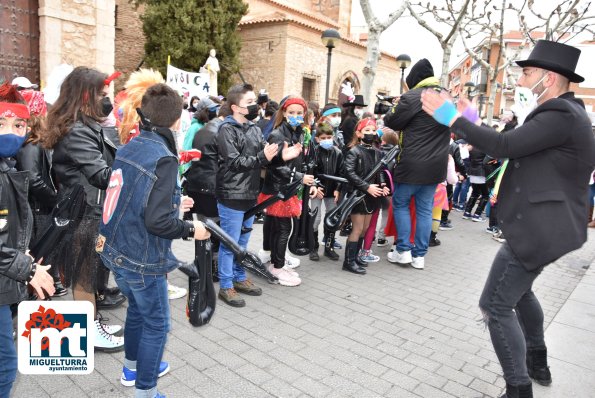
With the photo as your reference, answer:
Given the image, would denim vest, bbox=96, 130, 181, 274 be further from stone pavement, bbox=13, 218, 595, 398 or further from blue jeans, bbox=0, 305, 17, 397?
stone pavement, bbox=13, 218, 595, 398

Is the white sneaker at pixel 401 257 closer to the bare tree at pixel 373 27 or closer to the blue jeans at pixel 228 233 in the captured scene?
the blue jeans at pixel 228 233

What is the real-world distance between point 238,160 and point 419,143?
8.47 feet

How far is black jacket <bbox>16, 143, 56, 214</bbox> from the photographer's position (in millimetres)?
→ 3234

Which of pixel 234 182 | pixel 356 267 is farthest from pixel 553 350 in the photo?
pixel 234 182

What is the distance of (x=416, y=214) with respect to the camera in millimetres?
5914

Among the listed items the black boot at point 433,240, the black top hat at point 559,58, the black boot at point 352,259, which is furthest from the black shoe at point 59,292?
the black boot at point 433,240

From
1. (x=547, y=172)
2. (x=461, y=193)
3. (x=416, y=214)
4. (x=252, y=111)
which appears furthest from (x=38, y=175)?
(x=461, y=193)

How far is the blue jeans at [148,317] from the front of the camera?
2.52 metres

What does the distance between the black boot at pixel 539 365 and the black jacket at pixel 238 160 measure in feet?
8.49

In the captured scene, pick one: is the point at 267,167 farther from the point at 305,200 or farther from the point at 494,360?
the point at 494,360

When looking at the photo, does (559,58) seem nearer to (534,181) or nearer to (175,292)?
(534,181)

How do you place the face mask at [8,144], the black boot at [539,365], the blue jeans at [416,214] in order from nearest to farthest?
the face mask at [8,144] → the black boot at [539,365] → the blue jeans at [416,214]

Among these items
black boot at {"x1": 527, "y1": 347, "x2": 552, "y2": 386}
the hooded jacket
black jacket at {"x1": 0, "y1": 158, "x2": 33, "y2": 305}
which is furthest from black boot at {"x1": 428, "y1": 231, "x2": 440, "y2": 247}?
black jacket at {"x1": 0, "y1": 158, "x2": 33, "y2": 305}

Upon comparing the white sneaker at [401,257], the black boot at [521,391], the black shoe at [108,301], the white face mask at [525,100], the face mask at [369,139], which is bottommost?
the black shoe at [108,301]
